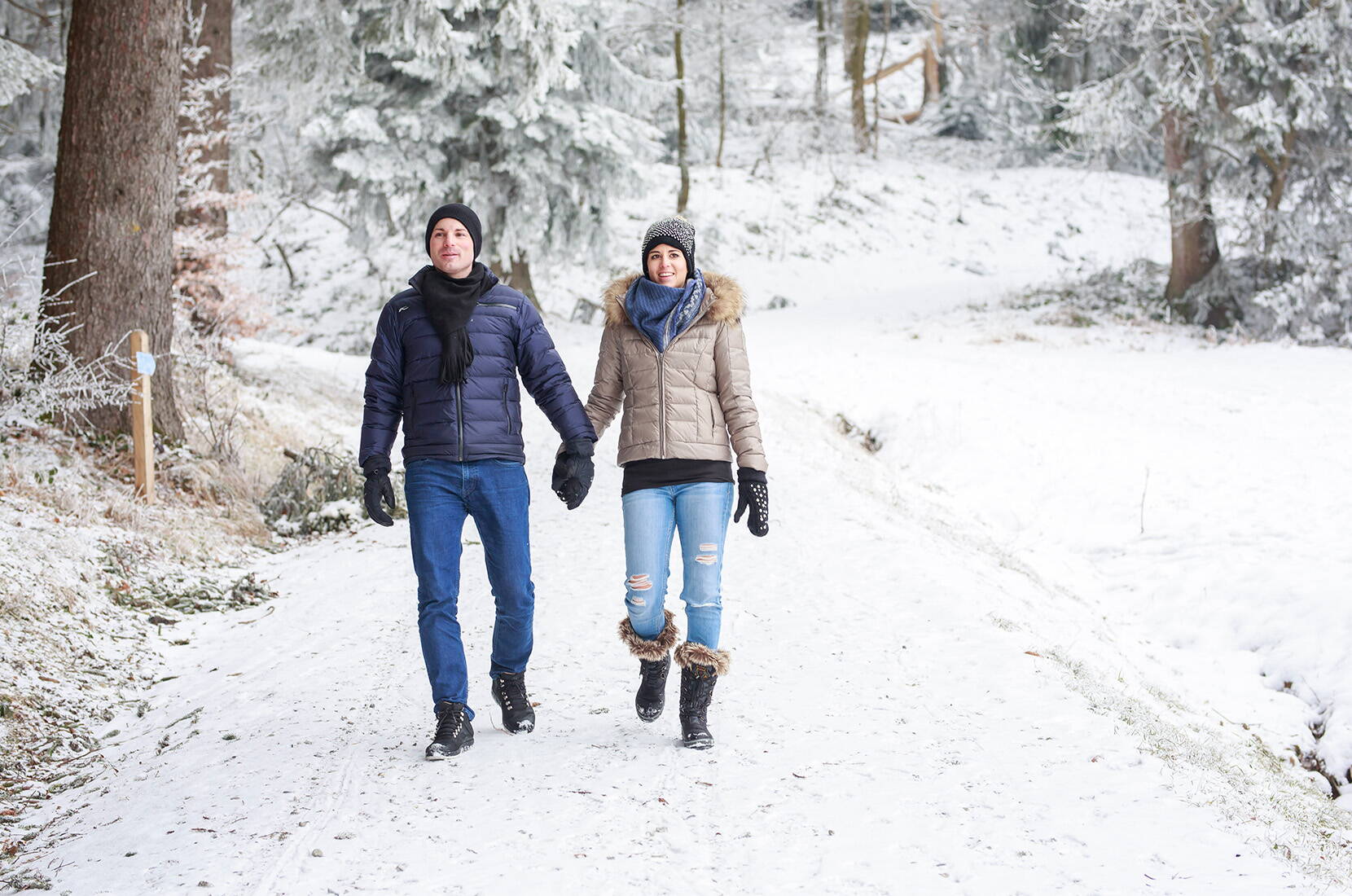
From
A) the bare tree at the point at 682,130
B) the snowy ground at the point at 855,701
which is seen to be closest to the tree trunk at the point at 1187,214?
the snowy ground at the point at 855,701

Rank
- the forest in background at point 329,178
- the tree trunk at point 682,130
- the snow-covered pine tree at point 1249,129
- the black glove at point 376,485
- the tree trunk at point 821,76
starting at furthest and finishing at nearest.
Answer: the tree trunk at point 821,76 < the tree trunk at point 682,130 < the snow-covered pine tree at point 1249,129 < the forest in background at point 329,178 < the black glove at point 376,485

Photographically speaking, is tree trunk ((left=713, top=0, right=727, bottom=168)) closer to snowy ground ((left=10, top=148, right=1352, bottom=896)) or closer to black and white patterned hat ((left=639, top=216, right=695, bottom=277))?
Answer: snowy ground ((left=10, top=148, right=1352, bottom=896))

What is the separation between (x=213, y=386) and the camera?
10.7 m

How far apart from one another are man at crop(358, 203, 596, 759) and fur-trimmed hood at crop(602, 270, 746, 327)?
0.34 meters

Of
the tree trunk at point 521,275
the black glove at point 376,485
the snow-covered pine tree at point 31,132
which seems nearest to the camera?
the black glove at point 376,485

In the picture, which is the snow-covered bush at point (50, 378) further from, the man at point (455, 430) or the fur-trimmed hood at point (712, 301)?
the fur-trimmed hood at point (712, 301)

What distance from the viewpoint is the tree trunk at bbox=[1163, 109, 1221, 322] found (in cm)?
1881

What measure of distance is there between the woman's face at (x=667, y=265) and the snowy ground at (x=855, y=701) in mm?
1917

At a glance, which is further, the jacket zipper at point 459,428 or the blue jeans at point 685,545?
the blue jeans at point 685,545

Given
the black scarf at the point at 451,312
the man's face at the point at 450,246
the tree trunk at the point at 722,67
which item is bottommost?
the black scarf at the point at 451,312

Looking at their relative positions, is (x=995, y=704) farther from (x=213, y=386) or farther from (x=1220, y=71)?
(x=1220, y=71)

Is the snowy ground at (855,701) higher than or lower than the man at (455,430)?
lower

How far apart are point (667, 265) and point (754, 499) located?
101 centimetres

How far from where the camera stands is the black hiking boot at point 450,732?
163 inches
